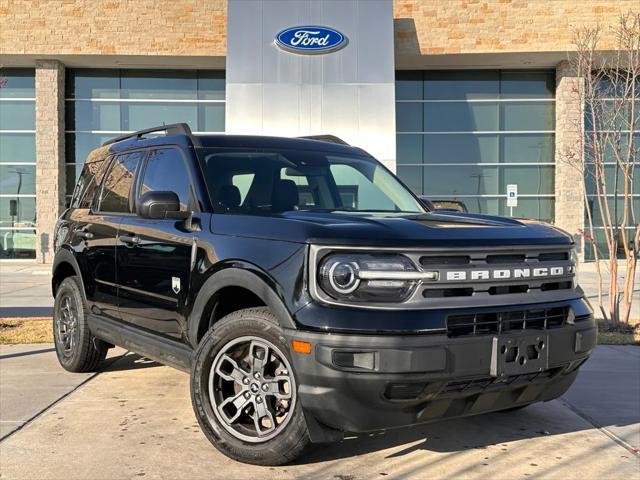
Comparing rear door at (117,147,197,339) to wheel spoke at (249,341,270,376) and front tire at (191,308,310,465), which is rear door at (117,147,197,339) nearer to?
front tire at (191,308,310,465)

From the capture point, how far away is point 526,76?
72.4 ft

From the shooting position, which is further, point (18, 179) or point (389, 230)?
point (18, 179)

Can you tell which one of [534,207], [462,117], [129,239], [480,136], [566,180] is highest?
[462,117]

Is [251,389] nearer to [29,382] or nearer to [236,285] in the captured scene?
[236,285]

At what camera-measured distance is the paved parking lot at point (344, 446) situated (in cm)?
346

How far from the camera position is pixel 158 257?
13.9ft

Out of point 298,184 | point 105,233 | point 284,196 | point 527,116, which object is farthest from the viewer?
point 527,116

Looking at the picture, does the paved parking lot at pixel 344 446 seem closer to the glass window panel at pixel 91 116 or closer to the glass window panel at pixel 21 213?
the glass window panel at pixel 91 116

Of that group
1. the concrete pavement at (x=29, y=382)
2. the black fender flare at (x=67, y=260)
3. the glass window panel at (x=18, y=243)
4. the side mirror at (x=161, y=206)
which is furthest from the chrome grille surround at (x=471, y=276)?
the glass window panel at (x=18, y=243)

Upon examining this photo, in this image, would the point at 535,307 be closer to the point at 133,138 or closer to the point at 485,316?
the point at 485,316

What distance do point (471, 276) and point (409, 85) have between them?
20.0 m

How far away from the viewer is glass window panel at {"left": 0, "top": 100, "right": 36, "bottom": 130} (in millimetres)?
21906

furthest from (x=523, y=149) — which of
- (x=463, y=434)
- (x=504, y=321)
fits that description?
(x=504, y=321)

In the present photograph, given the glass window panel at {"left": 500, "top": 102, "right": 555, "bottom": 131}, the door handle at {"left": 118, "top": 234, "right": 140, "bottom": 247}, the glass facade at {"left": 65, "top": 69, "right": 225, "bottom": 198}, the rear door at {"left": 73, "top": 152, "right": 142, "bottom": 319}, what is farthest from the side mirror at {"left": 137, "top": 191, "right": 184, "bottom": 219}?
the glass window panel at {"left": 500, "top": 102, "right": 555, "bottom": 131}
